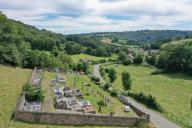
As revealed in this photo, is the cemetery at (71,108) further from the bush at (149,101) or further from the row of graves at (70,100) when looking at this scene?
the bush at (149,101)

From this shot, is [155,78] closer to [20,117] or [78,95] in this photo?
[78,95]

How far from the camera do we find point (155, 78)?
136m

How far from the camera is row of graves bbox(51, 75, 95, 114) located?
59375mm

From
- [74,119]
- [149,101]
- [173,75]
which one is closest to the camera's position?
[74,119]

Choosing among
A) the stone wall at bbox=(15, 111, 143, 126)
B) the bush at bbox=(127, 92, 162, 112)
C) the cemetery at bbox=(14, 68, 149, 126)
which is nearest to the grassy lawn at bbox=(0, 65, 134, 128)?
the stone wall at bbox=(15, 111, 143, 126)

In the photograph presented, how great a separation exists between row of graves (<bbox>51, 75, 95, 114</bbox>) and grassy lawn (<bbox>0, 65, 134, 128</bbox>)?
652 centimetres

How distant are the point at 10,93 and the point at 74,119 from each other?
56.1 ft

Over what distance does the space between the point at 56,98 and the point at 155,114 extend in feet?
56.1

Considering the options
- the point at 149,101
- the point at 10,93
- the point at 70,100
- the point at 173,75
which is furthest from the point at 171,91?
the point at 10,93

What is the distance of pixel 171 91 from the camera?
107 meters

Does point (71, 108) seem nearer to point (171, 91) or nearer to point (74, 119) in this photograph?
point (74, 119)

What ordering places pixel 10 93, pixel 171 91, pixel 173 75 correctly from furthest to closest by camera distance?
pixel 173 75 < pixel 171 91 < pixel 10 93

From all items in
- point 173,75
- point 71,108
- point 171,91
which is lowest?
point 173,75

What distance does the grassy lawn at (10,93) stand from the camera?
A: 48.6 metres
